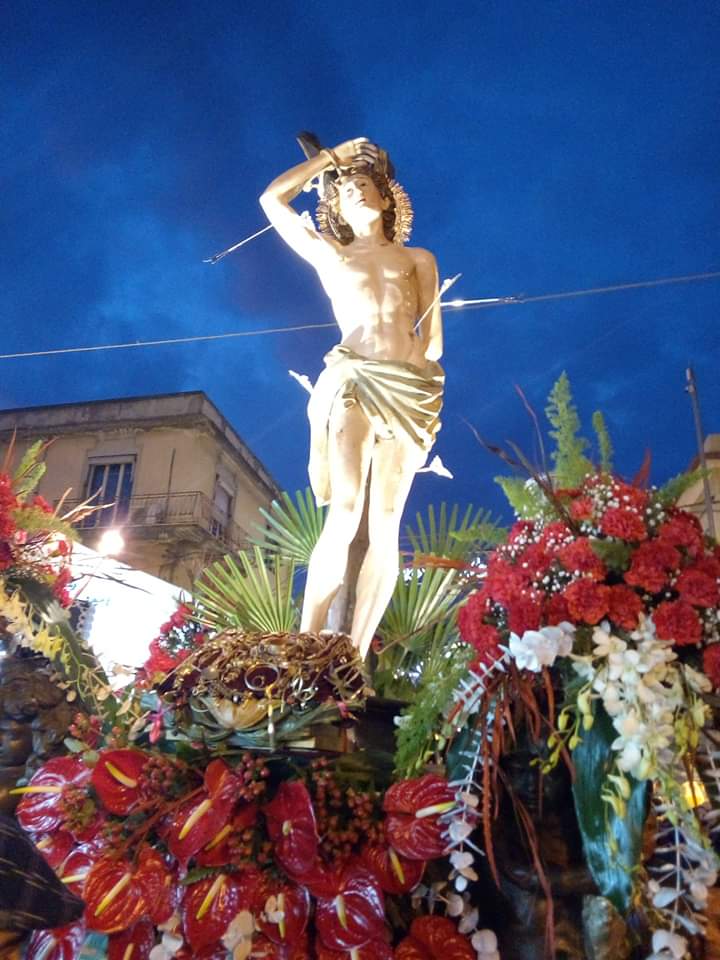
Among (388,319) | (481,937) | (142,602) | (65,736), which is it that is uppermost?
(388,319)

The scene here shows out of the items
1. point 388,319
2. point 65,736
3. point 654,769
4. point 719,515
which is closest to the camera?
point 654,769

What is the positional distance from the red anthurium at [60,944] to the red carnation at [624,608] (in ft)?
5.48

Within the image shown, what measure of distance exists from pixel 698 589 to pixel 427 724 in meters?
0.89

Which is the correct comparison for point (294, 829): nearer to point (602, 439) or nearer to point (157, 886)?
point (157, 886)

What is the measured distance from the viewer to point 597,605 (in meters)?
2.20

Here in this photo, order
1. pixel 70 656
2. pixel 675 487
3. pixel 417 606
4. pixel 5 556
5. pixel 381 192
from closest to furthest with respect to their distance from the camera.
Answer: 1. pixel 675 487
2. pixel 70 656
3. pixel 5 556
4. pixel 381 192
5. pixel 417 606

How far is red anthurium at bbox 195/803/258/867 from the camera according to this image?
7.37 ft

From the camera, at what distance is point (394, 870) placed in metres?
2.23

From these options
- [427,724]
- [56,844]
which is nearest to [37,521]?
[56,844]

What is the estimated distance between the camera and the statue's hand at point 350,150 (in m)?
4.38

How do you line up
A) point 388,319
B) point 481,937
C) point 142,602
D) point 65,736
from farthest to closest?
point 142,602, point 388,319, point 65,736, point 481,937

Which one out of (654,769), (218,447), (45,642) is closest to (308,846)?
(654,769)

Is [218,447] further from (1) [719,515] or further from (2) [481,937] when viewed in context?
(2) [481,937]

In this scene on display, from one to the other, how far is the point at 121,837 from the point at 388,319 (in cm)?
263
